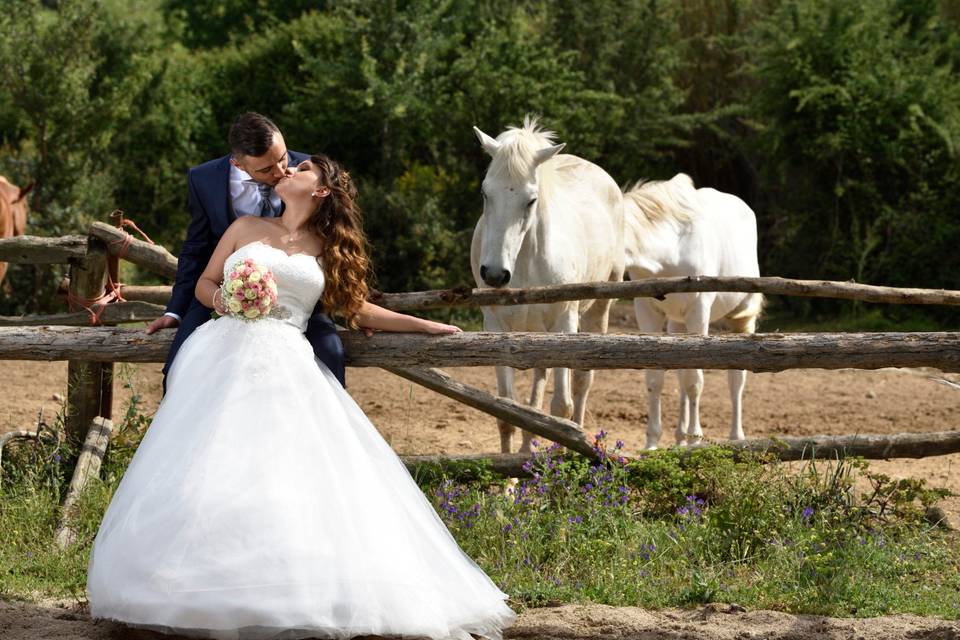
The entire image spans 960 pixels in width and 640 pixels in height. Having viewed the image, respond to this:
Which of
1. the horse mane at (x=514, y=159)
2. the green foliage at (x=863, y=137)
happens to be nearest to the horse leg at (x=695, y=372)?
the horse mane at (x=514, y=159)

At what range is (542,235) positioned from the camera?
679 cm

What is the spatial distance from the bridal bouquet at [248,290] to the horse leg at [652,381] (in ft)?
13.0

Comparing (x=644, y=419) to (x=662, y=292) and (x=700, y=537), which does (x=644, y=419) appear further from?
(x=700, y=537)

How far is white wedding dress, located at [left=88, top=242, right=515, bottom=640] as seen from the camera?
3.50m

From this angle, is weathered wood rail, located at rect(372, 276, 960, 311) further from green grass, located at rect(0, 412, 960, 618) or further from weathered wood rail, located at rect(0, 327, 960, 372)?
green grass, located at rect(0, 412, 960, 618)

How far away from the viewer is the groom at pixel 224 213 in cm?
437

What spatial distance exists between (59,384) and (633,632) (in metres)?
6.32

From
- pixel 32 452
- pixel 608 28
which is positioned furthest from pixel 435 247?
pixel 32 452

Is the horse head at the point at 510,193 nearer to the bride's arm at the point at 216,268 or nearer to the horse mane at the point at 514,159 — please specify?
the horse mane at the point at 514,159

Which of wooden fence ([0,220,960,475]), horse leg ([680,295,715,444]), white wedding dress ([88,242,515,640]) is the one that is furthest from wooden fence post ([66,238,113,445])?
horse leg ([680,295,715,444])

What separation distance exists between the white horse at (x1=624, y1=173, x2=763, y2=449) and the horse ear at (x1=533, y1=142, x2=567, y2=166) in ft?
4.92

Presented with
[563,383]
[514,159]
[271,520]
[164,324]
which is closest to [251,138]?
[164,324]

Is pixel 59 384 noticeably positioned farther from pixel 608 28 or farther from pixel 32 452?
pixel 608 28

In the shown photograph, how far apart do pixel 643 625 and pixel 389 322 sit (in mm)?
1565
